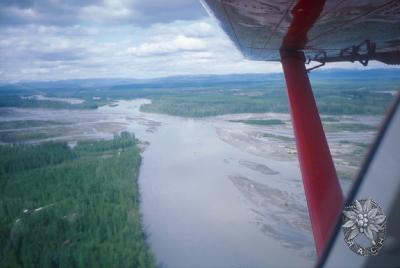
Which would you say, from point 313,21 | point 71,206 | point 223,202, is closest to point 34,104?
point 71,206

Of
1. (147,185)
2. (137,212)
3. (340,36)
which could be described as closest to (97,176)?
(147,185)

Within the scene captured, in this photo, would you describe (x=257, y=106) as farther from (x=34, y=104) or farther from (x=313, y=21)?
(x=313, y=21)

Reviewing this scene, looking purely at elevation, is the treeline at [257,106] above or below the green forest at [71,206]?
above

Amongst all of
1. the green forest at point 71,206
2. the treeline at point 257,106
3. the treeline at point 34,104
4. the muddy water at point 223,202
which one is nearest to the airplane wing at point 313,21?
the muddy water at point 223,202

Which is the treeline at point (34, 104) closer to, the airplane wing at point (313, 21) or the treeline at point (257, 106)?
the treeline at point (257, 106)

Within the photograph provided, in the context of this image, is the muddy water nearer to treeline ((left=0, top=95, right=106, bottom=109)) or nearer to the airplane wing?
the airplane wing

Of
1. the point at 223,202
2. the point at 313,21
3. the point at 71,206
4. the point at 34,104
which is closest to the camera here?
the point at 313,21

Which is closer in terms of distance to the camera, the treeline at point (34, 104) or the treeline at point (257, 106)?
the treeline at point (257, 106)
